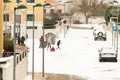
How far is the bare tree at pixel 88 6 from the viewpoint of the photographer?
132 m

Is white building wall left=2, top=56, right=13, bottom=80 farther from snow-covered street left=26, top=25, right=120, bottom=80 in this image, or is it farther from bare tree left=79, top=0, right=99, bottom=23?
bare tree left=79, top=0, right=99, bottom=23

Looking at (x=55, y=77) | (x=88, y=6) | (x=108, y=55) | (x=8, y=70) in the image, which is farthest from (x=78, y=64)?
(x=88, y=6)

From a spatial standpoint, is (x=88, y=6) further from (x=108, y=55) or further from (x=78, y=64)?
(x=78, y=64)

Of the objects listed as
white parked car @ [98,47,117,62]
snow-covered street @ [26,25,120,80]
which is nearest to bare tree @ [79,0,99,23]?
snow-covered street @ [26,25,120,80]

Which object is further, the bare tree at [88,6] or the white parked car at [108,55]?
the bare tree at [88,6]

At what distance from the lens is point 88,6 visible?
448 feet

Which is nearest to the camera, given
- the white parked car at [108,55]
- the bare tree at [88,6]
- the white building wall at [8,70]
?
the white building wall at [8,70]

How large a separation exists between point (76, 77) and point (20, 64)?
6336 millimetres

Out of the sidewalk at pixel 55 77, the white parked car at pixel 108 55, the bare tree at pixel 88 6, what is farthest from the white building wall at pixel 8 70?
the bare tree at pixel 88 6

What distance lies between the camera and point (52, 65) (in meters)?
44.3

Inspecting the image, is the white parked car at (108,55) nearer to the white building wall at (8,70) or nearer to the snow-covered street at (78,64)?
the snow-covered street at (78,64)

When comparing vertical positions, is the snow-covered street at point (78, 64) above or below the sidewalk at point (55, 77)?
above

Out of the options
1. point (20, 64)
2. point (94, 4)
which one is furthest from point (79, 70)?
point (94, 4)

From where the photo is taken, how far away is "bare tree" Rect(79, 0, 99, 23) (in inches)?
5189
